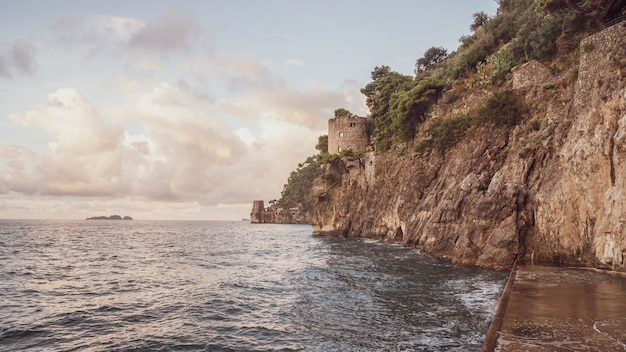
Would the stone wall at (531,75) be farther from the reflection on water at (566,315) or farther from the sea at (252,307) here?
the reflection on water at (566,315)

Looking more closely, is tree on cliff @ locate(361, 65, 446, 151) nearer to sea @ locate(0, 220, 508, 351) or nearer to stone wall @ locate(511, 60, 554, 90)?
stone wall @ locate(511, 60, 554, 90)

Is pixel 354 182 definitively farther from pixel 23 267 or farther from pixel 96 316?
pixel 96 316

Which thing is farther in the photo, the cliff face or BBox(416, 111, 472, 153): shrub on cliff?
BBox(416, 111, 472, 153): shrub on cliff

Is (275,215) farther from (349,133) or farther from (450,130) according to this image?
(450,130)

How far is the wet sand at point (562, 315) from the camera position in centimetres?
718

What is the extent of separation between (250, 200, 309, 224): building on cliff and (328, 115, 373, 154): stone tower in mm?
70186

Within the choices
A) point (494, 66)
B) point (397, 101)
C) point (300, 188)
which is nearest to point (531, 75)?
point (494, 66)

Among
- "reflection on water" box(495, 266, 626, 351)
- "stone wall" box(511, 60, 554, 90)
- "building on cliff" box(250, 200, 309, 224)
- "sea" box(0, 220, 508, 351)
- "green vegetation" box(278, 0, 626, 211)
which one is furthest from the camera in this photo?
"building on cliff" box(250, 200, 309, 224)

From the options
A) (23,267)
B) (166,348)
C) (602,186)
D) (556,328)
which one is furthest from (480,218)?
(23,267)

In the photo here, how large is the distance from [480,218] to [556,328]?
49.9 ft

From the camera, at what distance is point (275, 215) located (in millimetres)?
137750

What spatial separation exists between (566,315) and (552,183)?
43.3ft

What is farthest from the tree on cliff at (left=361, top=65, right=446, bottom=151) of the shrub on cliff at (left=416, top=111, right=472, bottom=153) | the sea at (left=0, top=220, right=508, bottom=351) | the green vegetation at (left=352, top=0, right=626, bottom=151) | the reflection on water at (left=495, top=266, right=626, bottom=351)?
the reflection on water at (left=495, top=266, right=626, bottom=351)

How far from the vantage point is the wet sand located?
283 inches
